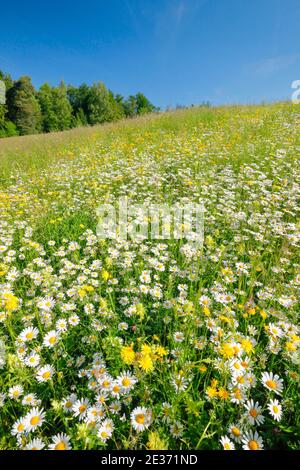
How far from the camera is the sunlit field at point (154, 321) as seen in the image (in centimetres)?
117

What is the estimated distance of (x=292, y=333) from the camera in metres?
1.51

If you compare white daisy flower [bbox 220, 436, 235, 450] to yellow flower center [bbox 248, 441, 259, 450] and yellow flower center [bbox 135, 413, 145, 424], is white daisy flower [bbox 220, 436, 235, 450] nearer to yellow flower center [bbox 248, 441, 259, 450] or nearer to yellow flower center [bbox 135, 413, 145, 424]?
yellow flower center [bbox 248, 441, 259, 450]

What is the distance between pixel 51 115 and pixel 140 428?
43994mm

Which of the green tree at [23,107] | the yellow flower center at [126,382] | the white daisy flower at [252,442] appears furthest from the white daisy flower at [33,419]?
the green tree at [23,107]

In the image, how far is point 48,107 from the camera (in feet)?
124

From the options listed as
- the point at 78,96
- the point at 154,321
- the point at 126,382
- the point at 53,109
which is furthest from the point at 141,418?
the point at 78,96

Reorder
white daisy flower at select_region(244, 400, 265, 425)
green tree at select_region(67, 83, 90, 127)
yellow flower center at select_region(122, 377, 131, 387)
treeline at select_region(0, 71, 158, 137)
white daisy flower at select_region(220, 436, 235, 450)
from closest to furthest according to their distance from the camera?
white daisy flower at select_region(220, 436, 235, 450) < white daisy flower at select_region(244, 400, 265, 425) < yellow flower center at select_region(122, 377, 131, 387) < treeline at select_region(0, 71, 158, 137) < green tree at select_region(67, 83, 90, 127)

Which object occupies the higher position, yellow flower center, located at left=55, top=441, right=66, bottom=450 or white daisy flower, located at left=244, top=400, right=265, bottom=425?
white daisy flower, located at left=244, top=400, right=265, bottom=425

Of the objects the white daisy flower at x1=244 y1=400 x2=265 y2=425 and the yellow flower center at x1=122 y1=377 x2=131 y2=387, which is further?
the yellow flower center at x1=122 y1=377 x2=131 y2=387

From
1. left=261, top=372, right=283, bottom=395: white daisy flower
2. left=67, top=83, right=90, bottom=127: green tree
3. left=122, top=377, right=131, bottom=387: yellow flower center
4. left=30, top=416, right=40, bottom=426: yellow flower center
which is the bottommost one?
left=30, top=416, right=40, bottom=426: yellow flower center

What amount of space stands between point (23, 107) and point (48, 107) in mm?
5639

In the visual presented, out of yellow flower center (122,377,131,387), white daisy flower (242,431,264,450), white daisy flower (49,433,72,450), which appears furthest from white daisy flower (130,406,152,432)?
white daisy flower (242,431,264,450)

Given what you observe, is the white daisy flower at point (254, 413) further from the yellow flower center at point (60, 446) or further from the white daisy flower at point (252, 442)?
the yellow flower center at point (60, 446)

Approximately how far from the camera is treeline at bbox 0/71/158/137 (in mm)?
33219
